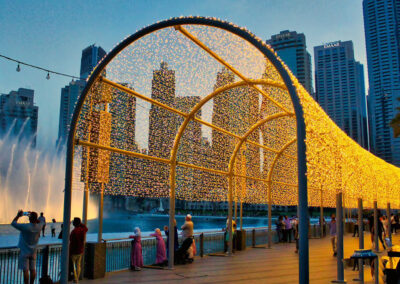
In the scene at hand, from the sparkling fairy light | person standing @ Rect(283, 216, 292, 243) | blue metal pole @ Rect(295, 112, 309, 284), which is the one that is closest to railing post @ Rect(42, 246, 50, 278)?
the sparkling fairy light

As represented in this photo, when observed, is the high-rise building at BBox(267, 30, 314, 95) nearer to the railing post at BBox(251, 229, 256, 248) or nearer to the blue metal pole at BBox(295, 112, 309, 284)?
the railing post at BBox(251, 229, 256, 248)

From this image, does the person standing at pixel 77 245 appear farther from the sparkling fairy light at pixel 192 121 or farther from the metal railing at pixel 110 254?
the sparkling fairy light at pixel 192 121

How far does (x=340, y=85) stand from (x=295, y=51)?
2517cm

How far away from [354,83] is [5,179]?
135566mm

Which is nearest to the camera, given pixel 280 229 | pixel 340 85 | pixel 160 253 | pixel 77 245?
pixel 77 245

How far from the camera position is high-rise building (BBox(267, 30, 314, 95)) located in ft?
423

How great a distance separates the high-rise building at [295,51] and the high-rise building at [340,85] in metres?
13.1

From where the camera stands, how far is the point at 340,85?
475 ft

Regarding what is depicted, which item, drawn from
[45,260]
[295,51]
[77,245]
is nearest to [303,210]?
[77,245]

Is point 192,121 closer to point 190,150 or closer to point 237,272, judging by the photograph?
point 190,150

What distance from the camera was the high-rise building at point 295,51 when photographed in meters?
129

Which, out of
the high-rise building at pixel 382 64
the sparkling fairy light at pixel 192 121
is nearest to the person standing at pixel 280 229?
the sparkling fairy light at pixel 192 121

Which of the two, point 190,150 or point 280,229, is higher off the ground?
point 190,150

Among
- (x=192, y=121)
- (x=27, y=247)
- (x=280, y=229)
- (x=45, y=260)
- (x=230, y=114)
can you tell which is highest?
(x=230, y=114)
